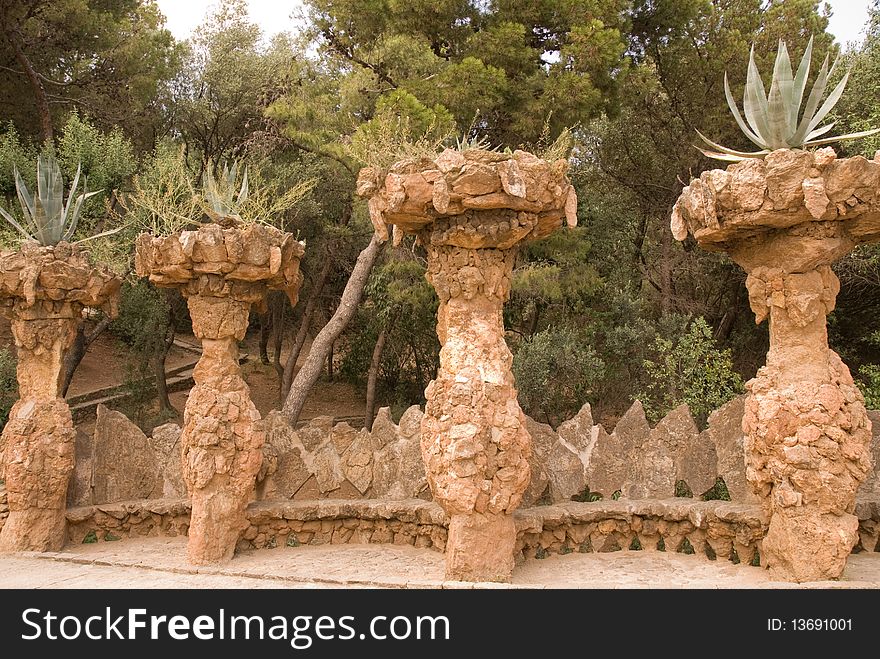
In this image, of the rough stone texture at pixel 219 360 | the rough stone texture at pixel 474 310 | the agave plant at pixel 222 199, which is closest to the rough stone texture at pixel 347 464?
the rough stone texture at pixel 219 360

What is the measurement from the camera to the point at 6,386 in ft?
39.8

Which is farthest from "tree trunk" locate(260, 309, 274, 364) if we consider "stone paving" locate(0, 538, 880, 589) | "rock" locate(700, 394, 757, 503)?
"rock" locate(700, 394, 757, 503)

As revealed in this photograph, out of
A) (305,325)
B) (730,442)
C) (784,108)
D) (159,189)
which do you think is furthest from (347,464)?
(305,325)

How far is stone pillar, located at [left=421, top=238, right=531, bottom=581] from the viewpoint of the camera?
19.4 ft

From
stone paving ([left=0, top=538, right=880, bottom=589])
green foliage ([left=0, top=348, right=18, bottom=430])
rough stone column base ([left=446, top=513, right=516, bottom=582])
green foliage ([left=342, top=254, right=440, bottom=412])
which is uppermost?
green foliage ([left=342, top=254, right=440, bottom=412])

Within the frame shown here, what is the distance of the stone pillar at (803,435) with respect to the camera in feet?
18.3

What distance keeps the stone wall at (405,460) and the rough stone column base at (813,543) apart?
1.01 meters

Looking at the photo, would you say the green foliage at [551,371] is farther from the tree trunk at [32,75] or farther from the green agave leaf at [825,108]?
Answer: the tree trunk at [32,75]

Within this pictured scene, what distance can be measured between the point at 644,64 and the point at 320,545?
9.40 m

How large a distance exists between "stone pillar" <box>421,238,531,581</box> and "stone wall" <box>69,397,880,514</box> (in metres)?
1.11

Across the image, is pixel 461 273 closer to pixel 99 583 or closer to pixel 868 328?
pixel 99 583

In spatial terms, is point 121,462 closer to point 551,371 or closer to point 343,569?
point 343,569

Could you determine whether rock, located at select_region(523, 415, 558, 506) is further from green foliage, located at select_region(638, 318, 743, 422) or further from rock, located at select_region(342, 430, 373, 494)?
green foliage, located at select_region(638, 318, 743, 422)

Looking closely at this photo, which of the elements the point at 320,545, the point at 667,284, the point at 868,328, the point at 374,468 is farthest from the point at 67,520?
the point at 868,328
